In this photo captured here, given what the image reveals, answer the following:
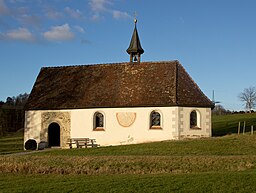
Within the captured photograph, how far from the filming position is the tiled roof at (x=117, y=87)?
1149 inches

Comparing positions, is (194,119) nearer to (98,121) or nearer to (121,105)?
(121,105)

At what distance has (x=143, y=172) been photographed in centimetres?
1562

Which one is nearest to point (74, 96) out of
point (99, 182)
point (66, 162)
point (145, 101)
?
point (145, 101)

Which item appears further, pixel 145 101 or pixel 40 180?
pixel 145 101

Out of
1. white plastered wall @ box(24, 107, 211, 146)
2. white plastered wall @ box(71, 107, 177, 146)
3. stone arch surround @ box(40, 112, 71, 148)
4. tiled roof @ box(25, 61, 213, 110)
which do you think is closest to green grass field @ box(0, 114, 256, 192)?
white plastered wall @ box(24, 107, 211, 146)

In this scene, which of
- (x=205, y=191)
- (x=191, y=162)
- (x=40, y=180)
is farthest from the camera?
(x=191, y=162)

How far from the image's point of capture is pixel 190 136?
94.0 feet

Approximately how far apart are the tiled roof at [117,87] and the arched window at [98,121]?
0.89 meters

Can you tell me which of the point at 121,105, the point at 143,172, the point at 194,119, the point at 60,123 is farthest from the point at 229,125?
the point at 143,172

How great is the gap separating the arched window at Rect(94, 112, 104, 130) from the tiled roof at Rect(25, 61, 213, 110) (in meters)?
0.89

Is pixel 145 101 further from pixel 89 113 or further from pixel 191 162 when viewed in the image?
pixel 191 162

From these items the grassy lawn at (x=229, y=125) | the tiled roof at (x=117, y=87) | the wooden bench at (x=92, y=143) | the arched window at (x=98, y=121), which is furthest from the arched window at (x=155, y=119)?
the grassy lawn at (x=229, y=125)

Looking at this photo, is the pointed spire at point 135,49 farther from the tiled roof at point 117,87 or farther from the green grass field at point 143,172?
the green grass field at point 143,172

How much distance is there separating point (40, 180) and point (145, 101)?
16.1 m
